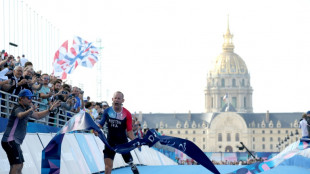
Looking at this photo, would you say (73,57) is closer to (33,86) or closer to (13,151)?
(33,86)

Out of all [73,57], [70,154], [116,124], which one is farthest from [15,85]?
[73,57]

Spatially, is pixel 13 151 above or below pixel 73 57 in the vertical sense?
below

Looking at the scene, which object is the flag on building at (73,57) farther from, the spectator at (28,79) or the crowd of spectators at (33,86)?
the spectator at (28,79)

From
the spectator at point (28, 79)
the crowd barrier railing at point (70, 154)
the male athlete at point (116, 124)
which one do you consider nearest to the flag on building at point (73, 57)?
the crowd barrier railing at point (70, 154)

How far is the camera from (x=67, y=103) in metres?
17.6

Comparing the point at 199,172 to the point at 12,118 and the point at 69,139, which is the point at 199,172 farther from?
the point at 12,118

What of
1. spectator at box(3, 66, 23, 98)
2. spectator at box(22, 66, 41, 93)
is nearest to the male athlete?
spectator at box(3, 66, 23, 98)

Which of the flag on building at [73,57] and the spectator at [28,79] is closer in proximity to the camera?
the spectator at [28,79]

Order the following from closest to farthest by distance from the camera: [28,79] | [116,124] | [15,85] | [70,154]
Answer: [116,124], [15,85], [28,79], [70,154]

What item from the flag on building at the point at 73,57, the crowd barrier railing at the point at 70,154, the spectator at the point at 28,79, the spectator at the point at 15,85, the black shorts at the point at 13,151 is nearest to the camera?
the black shorts at the point at 13,151

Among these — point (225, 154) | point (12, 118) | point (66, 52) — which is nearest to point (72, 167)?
point (12, 118)

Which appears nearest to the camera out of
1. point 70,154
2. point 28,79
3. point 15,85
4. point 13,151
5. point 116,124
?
point 13,151

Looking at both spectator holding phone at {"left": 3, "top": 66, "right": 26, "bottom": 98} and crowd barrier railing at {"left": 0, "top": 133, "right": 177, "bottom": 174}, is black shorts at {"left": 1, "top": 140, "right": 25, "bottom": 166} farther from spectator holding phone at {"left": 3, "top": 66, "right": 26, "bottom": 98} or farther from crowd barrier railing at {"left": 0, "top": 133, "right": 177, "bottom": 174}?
spectator holding phone at {"left": 3, "top": 66, "right": 26, "bottom": 98}

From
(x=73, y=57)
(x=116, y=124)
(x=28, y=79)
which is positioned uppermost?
(x=73, y=57)
